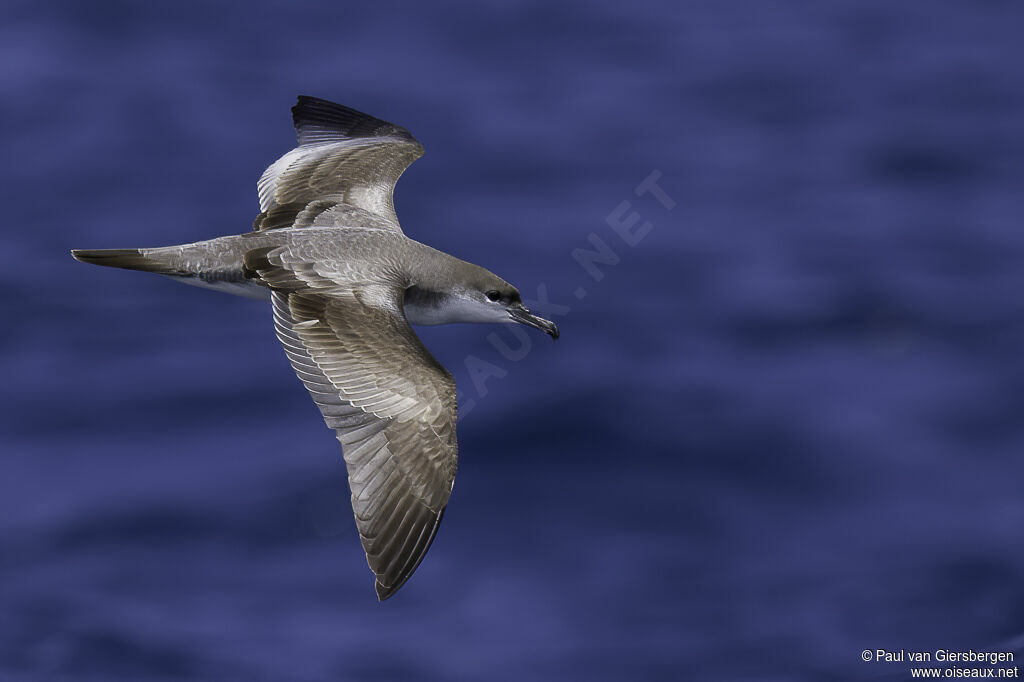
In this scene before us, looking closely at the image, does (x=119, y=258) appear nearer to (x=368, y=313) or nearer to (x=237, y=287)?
(x=237, y=287)

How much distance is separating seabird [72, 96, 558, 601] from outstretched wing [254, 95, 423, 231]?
18 millimetres

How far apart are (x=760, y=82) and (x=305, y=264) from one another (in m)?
9.14

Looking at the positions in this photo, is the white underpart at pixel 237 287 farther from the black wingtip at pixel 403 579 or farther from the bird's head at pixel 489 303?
the black wingtip at pixel 403 579

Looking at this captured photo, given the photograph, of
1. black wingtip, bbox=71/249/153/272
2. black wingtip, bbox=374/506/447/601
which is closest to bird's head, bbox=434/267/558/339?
black wingtip, bbox=374/506/447/601

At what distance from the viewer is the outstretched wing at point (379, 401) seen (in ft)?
27.0

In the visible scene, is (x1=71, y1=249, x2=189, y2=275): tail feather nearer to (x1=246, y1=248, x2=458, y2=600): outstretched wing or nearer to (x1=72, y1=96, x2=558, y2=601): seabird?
(x1=72, y1=96, x2=558, y2=601): seabird

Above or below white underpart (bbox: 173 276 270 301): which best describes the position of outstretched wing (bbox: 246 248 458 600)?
below

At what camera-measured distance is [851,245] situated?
1493 cm

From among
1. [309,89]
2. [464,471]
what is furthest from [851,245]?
[309,89]

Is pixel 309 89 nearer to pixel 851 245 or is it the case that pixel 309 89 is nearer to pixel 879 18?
pixel 851 245

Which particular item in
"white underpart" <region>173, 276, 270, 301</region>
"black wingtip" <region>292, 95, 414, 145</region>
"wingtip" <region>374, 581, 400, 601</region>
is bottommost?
"wingtip" <region>374, 581, 400, 601</region>

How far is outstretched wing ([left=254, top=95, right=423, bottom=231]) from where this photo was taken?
10.3m

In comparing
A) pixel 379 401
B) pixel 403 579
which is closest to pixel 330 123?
pixel 379 401

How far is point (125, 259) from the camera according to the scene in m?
9.58
